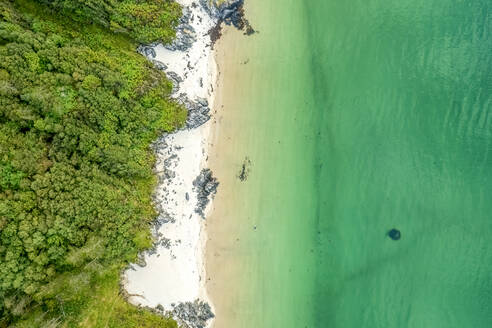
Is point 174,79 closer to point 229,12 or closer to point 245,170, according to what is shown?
point 229,12

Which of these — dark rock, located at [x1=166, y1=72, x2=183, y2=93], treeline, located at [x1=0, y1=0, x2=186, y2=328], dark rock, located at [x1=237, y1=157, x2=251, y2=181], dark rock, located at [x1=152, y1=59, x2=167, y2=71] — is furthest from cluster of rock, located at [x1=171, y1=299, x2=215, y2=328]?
dark rock, located at [x1=152, y1=59, x2=167, y2=71]

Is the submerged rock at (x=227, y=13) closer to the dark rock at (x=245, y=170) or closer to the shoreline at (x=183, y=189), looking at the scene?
the shoreline at (x=183, y=189)

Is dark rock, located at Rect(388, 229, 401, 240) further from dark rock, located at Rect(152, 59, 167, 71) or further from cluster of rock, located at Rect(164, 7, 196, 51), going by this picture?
dark rock, located at Rect(152, 59, 167, 71)

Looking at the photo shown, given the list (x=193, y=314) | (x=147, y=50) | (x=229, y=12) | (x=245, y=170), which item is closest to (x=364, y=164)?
(x=245, y=170)

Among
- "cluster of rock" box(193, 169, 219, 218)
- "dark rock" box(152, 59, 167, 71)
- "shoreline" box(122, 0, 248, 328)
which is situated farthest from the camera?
"cluster of rock" box(193, 169, 219, 218)

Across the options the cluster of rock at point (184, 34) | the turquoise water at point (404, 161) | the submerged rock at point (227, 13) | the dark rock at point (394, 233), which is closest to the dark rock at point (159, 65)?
the cluster of rock at point (184, 34)

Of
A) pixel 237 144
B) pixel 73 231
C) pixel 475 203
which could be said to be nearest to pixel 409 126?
pixel 475 203
